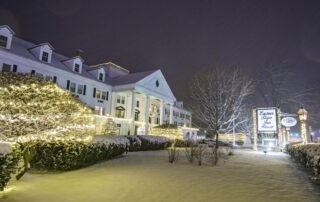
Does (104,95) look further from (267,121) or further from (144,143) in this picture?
(267,121)

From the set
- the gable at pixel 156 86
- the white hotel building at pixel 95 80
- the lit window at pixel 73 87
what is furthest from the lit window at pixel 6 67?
the gable at pixel 156 86

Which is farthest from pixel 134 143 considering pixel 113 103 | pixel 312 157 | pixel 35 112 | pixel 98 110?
pixel 113 103

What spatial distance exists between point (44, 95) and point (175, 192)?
5258 mm

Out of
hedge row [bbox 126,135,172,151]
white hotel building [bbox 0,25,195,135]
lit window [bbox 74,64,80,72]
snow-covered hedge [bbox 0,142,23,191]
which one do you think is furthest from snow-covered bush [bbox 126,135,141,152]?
lit window [bbox 74,64,80,72]

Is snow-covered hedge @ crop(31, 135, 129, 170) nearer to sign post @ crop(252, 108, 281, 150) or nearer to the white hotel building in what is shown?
the white hotel building

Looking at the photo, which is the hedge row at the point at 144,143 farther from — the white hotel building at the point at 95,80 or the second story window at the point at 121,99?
the second story window at the point at 121,99

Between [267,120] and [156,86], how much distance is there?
638 inches

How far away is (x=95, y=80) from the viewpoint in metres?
24.5

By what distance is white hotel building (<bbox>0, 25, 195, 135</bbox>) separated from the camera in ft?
57.6

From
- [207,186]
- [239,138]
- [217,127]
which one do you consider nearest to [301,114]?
[217,127]

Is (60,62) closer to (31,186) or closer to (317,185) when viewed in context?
(31,186)

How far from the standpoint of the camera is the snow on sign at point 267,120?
18.8 m

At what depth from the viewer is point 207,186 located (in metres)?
5.41

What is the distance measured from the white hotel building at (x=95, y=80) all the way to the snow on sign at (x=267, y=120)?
553 inches
